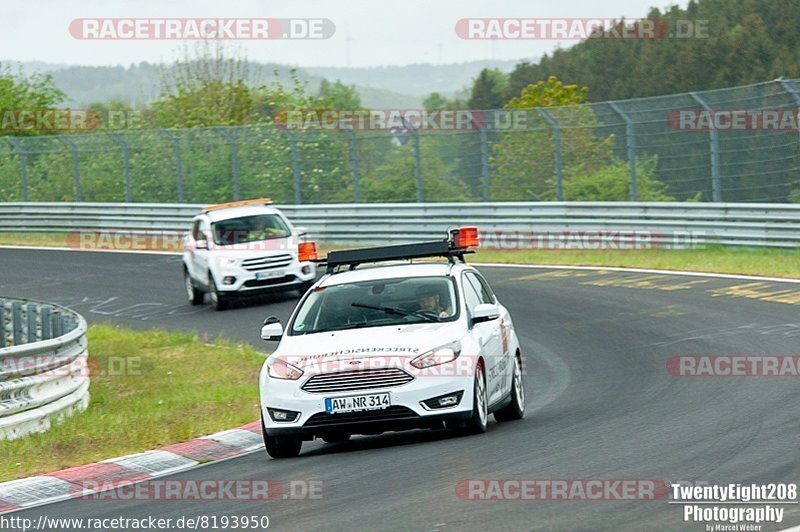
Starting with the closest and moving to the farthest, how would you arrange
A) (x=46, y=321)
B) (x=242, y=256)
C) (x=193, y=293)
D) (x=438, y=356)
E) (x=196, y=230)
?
(x=438, y=356)
(x=46, y=321)
(x=242, y=256)
(x=193, y=293)
(x=196, y=230)

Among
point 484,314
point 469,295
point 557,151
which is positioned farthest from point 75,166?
point 484,314

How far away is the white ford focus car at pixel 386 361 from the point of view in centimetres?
1126

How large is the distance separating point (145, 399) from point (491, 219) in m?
16.2

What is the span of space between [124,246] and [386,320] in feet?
89.0

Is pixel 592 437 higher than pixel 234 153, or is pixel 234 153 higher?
pixel 234 153

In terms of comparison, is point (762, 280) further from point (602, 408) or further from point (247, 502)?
point (247, 502)

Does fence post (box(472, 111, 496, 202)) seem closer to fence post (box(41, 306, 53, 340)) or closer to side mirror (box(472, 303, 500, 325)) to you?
fence post (box(41, 306, 53, 340))

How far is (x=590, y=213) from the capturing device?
1169 inches

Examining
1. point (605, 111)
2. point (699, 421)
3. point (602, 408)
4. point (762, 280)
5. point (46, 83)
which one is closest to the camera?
point (699, 421)

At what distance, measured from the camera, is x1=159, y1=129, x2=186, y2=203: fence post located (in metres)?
39.4

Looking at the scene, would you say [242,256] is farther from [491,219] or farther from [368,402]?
[368,402]

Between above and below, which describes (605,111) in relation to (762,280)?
above

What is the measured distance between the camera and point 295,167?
121 feet

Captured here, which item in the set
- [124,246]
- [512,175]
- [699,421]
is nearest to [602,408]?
[699,421]
